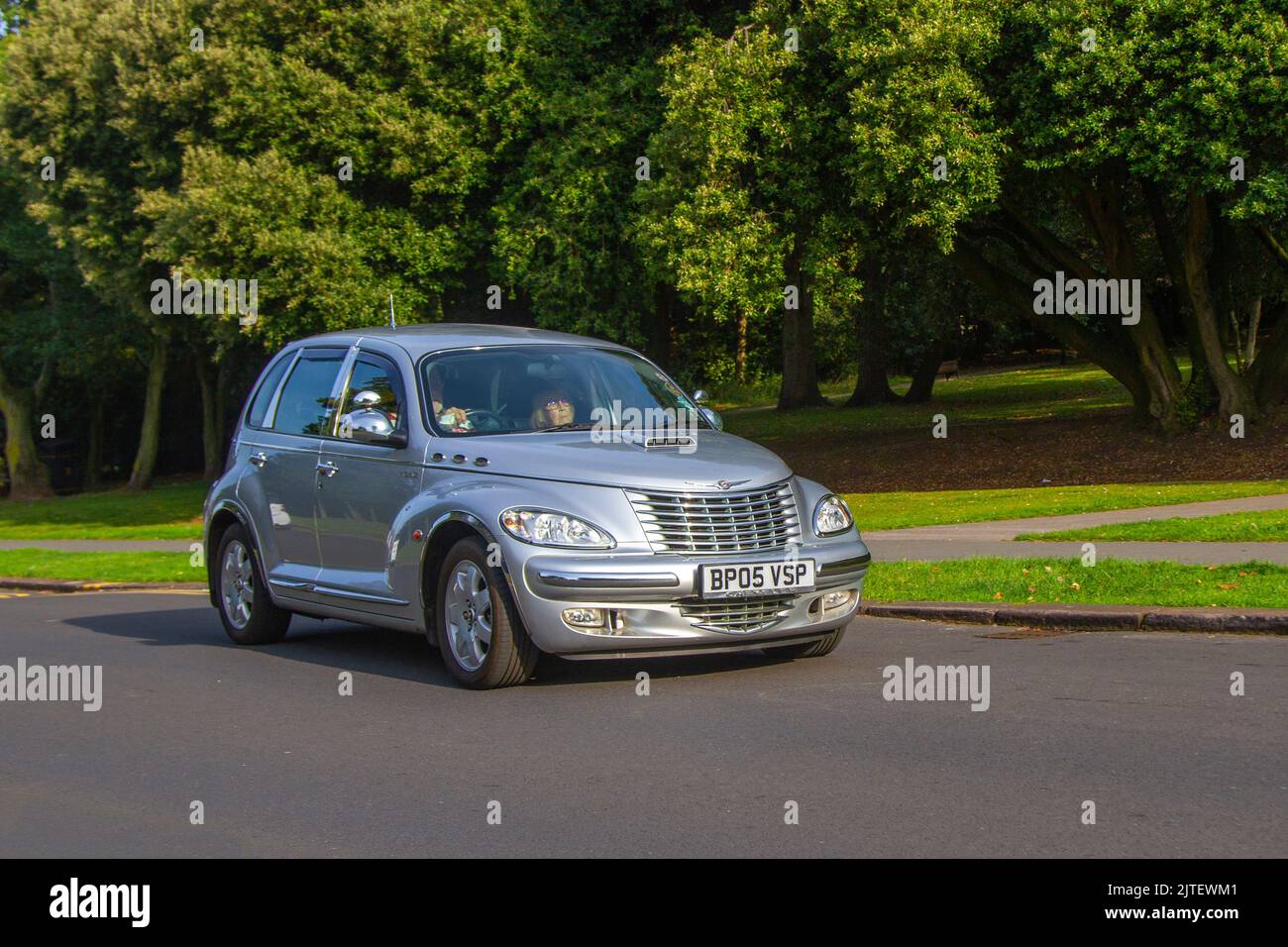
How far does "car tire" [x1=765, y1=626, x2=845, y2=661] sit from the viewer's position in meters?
9.36

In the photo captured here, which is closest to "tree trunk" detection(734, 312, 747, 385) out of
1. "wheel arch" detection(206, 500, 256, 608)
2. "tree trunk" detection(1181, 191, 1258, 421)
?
"tree trunk" detection(1181, 191, 1258, 421)

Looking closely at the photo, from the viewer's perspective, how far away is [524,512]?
330 inches

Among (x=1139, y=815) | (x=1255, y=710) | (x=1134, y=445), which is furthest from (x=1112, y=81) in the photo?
(x=1139, y=815)

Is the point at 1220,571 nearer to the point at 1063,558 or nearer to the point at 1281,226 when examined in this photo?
the point at 1063,558

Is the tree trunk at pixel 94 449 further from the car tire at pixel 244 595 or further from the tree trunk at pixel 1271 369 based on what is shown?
the car tire at pixel 244 595

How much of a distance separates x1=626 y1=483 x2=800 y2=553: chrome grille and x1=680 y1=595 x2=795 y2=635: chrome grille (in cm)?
28

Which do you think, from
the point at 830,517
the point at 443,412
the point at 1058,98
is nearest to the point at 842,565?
the point at 830,517

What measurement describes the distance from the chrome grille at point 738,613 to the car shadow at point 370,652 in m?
0.59

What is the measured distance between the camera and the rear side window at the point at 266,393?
1123 cm

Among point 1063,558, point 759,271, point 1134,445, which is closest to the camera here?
point 1063,558

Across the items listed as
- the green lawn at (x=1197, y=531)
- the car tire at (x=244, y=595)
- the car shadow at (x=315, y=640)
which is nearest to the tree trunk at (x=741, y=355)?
the green lawn at (x=1197, y=531)

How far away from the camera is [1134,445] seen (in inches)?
993
